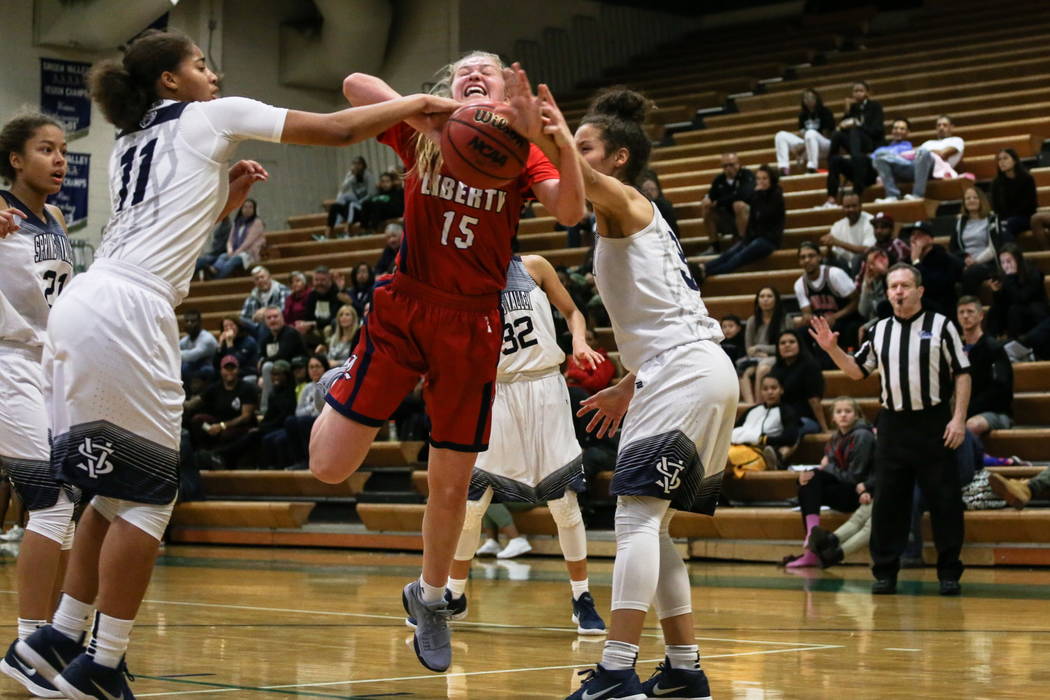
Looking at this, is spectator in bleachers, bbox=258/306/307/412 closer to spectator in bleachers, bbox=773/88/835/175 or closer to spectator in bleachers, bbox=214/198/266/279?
spectator in bleachers, bbox=214/198/266/279

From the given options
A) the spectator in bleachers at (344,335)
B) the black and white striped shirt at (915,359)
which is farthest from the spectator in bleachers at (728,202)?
the black and white striped shirt at (915,359)

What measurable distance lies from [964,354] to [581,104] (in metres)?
13.5

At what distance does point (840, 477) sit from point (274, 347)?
701 cm

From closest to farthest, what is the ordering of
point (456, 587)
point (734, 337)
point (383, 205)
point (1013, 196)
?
point (456, 587) → point (1013, 196) → point (734, 337) → point (383, 205)

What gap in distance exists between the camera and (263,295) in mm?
16359

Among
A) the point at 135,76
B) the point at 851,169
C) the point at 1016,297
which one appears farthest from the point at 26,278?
the point at 851,169

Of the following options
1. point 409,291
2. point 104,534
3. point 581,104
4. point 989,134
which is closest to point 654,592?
point 409,291

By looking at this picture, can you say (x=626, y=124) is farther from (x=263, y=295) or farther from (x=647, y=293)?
(x=263, y=295)

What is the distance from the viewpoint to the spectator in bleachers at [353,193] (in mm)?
19094

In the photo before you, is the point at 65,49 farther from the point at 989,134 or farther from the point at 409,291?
the point at 409,291

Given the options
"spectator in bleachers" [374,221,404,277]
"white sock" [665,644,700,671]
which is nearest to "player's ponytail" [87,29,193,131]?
"white sock" [665,644,700,671]

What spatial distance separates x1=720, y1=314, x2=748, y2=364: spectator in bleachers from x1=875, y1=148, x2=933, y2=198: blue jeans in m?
2.75

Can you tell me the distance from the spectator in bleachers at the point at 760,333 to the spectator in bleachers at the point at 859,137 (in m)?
2.62

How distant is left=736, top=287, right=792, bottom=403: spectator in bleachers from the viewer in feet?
37.3
